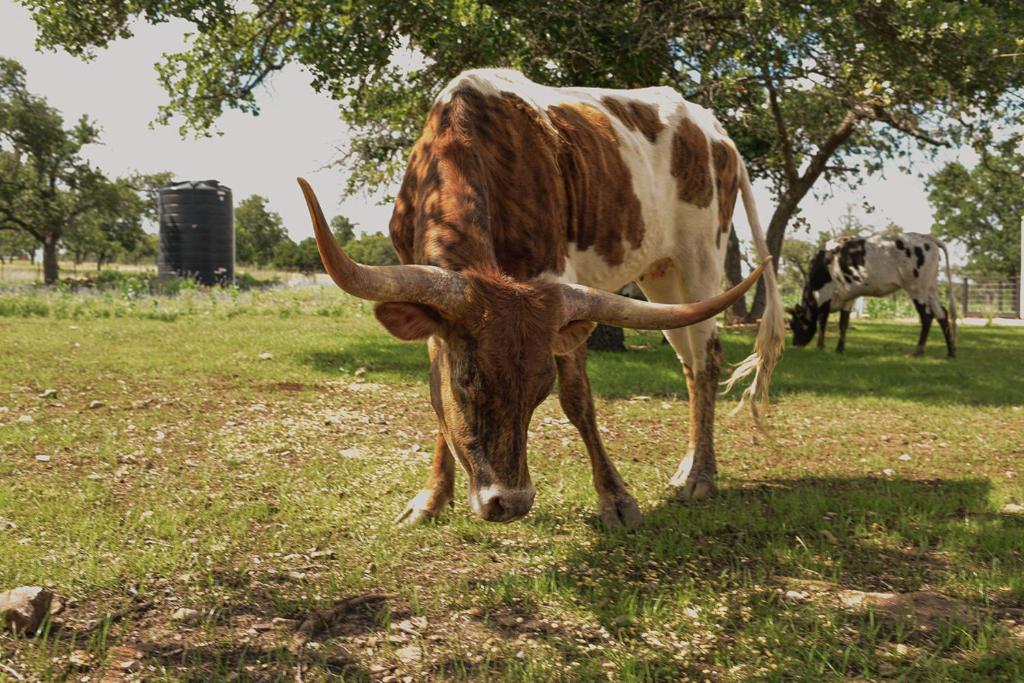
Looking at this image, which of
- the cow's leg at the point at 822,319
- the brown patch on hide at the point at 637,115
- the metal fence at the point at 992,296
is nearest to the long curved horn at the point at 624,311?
the brown patch on hide at the point at 637,115

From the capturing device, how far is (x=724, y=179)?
574cm

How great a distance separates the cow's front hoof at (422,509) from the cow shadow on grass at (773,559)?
1.85 ft

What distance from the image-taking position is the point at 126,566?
344 centimetres

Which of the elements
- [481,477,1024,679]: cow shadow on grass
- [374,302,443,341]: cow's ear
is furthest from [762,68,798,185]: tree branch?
[374,302,443,341]: cow's ear

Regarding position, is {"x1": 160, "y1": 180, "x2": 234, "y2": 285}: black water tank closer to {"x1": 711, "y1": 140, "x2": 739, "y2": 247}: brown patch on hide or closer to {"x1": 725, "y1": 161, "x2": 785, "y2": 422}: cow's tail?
{"x1": 711, "y1": 140, "x2": 739, "y2": 247}: brown patch on hide

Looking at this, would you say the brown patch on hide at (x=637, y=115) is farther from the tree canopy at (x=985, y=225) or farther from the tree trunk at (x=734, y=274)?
the tree canopy at (x=985, y=225)

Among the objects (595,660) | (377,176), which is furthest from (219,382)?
(377,176)

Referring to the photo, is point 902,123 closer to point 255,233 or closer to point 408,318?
point 408,318

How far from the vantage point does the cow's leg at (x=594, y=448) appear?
4.32 meters

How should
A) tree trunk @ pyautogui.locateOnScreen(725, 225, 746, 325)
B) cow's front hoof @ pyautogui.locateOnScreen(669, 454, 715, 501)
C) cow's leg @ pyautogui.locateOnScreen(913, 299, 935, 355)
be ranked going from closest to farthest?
cow's front hoof @ pyautogui.locateOnScreen(669, 454, 715, 501), cow's leg @ pyautogui.locateOnScreen(913, 299, 935, 355), tree trunk @ pyautogui.locateOnScreen(725, 225, 746, 325)

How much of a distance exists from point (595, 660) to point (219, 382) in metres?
6.52

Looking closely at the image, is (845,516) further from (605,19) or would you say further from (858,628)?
(605,19)

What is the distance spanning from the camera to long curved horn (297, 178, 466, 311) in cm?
251

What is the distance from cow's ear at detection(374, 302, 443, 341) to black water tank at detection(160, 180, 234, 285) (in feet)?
92.5
